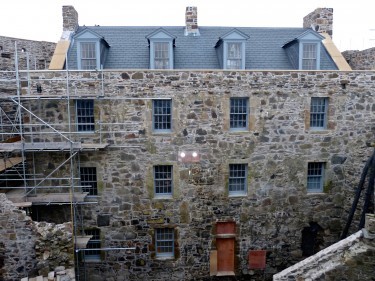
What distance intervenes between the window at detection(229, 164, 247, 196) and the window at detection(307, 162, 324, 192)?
9.39 feet

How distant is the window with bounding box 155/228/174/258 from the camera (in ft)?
47.6

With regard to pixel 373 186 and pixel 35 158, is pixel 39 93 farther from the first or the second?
pixel 373 186

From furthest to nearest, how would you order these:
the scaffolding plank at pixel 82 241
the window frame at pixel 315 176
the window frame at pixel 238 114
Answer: the window frame at pixel 315 176 < the window frame at pixel 238 114 < the scaffolding plank at pixel 82 241

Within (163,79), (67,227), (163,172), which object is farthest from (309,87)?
(67,227)

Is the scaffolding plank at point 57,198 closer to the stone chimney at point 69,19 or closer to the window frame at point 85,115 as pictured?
the window frame at point 85,115

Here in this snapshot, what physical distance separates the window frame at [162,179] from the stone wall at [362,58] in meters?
11.9

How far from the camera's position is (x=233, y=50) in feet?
49.9

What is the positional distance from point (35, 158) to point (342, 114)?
12742 millimetres

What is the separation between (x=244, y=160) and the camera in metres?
14.3

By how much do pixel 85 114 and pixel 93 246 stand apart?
548 centimetres

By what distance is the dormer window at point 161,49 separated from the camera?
14617 millimetres

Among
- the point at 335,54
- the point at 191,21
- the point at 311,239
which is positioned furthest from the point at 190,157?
the point at 335,54

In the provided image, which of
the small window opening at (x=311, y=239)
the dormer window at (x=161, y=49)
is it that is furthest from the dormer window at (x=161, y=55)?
the small window opening at (x=311, y=239)

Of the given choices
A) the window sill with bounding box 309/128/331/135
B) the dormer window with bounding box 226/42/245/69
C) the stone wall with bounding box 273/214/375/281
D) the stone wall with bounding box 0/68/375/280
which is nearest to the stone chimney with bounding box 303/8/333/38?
the stone wall with bounding box 0/68/375/280
